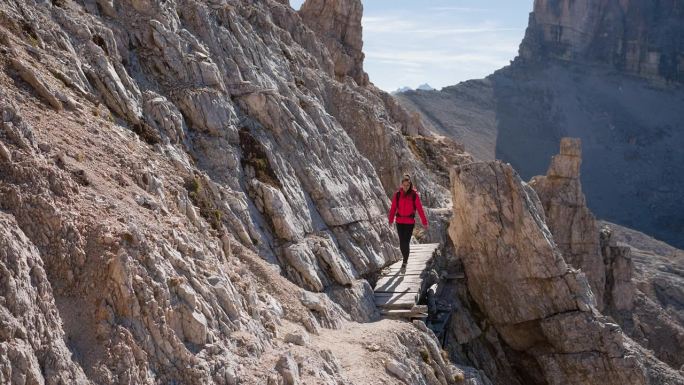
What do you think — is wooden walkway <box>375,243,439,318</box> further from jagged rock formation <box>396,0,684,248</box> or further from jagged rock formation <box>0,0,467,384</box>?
jagged rock formation <box>396,0,684,248</box>

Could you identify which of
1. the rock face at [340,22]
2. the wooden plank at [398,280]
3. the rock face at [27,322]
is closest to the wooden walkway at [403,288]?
the wooden plank at [398,280]

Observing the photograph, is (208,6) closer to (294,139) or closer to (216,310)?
(294,139)

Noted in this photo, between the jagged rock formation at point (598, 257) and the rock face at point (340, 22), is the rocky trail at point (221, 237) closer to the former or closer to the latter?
the jagged rock formation at point (598, 257)

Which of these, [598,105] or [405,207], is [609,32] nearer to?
[598,105]

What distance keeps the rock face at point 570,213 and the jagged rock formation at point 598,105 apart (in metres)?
59.7

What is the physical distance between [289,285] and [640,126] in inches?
4909

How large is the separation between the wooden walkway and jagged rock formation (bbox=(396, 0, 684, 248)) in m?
85.9

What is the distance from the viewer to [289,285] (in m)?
12.1

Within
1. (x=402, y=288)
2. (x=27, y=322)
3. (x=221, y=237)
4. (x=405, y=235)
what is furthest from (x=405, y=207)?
(x=27, y=322)

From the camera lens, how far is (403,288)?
14.9 m

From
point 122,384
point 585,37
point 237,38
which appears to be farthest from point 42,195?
point 585,37

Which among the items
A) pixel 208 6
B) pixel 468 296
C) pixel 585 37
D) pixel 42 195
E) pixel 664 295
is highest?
pixel 585 37

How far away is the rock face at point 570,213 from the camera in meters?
40.9

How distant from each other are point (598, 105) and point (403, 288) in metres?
123
